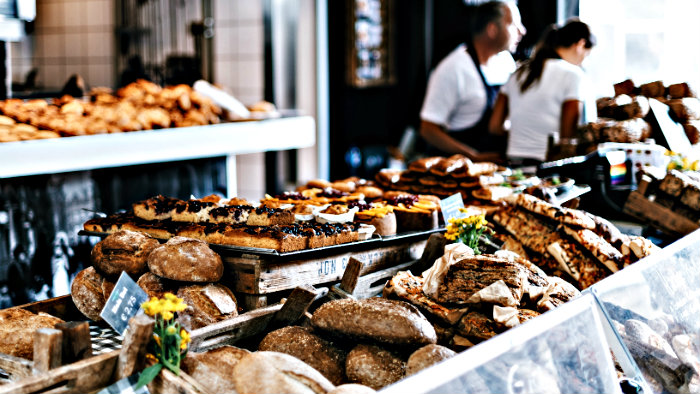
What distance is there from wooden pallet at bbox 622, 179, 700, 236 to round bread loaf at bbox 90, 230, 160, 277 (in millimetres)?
2037

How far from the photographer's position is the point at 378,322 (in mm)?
1671

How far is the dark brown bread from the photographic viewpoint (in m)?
1.66

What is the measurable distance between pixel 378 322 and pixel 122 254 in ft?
2.89

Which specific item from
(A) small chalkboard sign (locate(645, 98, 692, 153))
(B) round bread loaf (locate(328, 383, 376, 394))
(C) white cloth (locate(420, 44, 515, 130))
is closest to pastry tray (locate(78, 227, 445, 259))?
(B) round bread loaf (locate(328, 383, 376, 394))

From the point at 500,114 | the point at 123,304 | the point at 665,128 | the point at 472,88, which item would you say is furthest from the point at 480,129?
the point at 123,304

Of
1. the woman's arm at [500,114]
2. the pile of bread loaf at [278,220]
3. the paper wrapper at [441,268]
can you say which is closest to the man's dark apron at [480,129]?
the woman's arm at [500,114]

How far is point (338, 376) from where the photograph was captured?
66.0 inches

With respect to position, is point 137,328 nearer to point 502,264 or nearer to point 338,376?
point 338,376

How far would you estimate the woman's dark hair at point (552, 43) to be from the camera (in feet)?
14.4

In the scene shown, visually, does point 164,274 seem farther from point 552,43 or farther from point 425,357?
point 552,43

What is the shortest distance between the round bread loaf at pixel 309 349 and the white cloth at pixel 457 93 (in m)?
3.95

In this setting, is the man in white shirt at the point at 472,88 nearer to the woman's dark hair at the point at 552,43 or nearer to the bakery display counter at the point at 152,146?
the woman's dark hair at the point at 552,43

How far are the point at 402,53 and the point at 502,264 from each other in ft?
22.0

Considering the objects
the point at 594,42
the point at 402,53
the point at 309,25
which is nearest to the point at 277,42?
the point at 309,25
